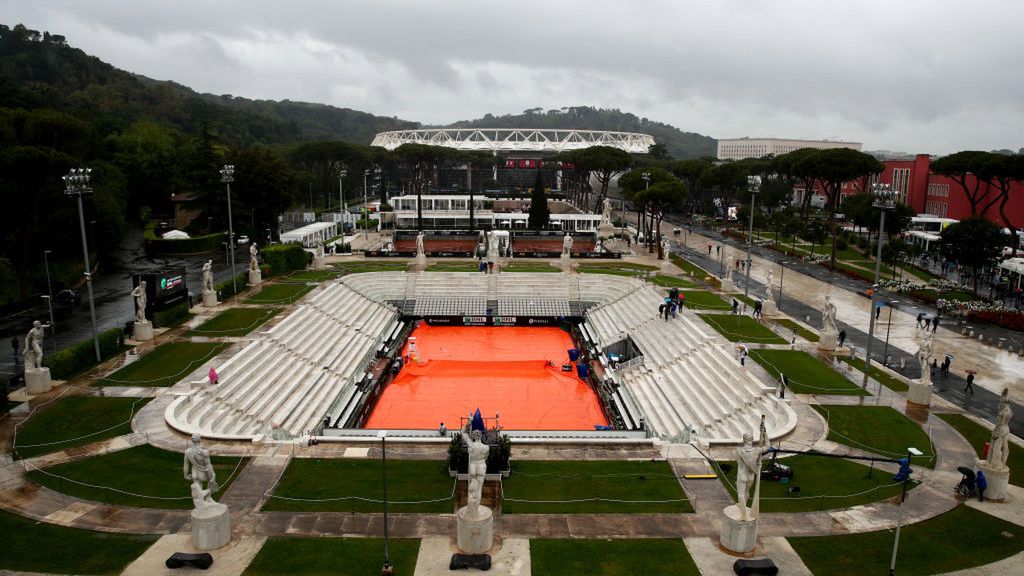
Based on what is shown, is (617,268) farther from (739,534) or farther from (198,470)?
(198,470)

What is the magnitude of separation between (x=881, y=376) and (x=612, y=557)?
2319 centimetres

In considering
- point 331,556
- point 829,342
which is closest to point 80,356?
point 331,556

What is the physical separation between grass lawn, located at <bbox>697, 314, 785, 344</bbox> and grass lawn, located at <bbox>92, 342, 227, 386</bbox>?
1201 inches

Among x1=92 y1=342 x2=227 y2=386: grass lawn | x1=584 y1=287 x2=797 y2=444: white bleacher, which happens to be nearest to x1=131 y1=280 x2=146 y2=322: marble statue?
x1=92 y1=342 x2=227 y2=386: grass lawn

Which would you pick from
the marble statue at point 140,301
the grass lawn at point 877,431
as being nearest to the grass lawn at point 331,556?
the grass lawn at point 877,431

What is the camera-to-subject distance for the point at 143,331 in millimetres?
36781

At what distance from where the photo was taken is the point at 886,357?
1451 inches

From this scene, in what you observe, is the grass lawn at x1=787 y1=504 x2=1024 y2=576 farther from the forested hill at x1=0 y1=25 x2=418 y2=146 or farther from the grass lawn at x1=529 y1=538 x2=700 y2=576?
the forested hill at x1=0 y1=25 x2=418 y2=146

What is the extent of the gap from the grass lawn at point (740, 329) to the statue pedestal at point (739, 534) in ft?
74.7

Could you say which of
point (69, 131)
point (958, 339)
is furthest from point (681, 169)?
point (69, 131)

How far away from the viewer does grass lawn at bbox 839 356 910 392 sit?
3170 centimetres

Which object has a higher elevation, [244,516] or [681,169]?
[681,169]

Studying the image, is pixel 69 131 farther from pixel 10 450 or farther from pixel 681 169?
pixel 681 169

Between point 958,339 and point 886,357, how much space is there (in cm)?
864
